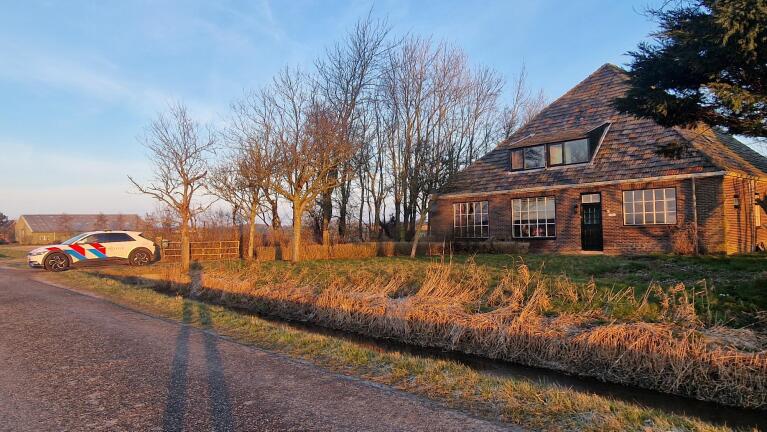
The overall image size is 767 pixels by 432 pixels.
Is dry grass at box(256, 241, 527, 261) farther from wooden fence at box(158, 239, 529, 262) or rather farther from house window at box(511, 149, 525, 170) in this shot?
house window at box(511, 149, 525, 170)

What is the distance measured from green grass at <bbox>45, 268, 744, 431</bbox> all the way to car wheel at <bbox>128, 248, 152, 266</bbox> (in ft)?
49.5

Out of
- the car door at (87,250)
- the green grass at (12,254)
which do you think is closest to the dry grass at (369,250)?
the car door at (87,250)

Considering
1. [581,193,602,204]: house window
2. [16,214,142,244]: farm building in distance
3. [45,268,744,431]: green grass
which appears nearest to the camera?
[45,268,744,431]: green grass

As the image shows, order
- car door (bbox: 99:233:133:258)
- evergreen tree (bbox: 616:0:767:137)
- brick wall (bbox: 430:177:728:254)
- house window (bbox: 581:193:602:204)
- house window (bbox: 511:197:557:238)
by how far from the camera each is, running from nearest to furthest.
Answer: evergreen tree (bbox: 616:0:767:137) → brick wall (bbox: 430:177:728:254) → house window (bbox: 581:193:602:204) → house window (bbox: 511:197:557:238) → car door (bbox: 99:233:133:258)

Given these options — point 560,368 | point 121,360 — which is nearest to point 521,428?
point 560,368

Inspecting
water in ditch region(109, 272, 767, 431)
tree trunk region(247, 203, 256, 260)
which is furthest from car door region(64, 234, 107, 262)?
water in ditch region(109, 272, 767, 431)

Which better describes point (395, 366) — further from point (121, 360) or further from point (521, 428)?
point (121, 360)

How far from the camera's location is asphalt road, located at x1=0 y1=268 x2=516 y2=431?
177 inches

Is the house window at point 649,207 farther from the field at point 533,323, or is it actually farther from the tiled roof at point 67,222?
the tiled roof at point 67,222

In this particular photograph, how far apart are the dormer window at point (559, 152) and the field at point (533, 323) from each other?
24.8ft

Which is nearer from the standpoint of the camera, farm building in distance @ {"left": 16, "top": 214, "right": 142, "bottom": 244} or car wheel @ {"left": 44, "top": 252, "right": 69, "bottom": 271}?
car wheel @ {"left": 44, "top": 252, "right": 69, "bottom": 271}

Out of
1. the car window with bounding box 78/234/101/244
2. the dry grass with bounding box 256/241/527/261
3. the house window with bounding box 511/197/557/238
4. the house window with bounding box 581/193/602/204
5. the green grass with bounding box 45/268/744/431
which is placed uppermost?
the house window with bounding box 581/193/602/204

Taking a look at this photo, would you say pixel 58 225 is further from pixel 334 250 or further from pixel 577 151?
pixel 577 151

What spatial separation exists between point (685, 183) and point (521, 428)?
53.6 feet
